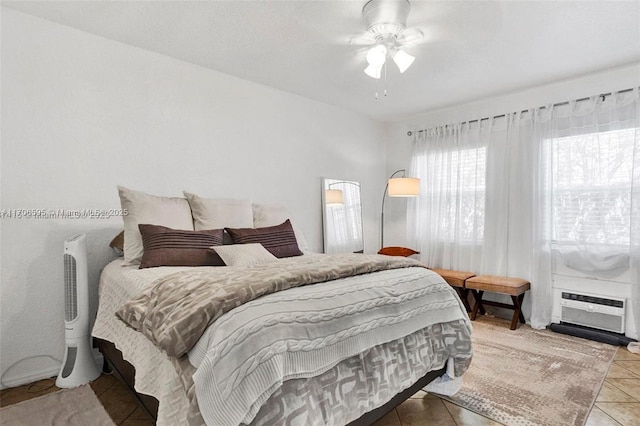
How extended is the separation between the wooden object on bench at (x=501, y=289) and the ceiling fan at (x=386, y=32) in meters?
2.28

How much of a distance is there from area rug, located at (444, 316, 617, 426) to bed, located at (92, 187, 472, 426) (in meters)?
0.35

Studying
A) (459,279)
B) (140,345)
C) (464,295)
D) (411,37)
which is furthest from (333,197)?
(140,345)

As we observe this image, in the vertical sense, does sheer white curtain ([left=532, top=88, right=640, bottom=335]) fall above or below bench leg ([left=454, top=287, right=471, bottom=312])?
above

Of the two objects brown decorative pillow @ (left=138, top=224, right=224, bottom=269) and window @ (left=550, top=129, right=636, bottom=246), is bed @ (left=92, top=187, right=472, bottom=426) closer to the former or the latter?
brown decorative pillow @ (left=138, top=224, right=224, bottom=269)

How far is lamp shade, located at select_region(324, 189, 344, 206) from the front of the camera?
4211 millimetres

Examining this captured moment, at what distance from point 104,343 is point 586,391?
305 centimetres

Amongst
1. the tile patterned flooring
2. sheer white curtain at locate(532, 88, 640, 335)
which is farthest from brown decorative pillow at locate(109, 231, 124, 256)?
sheer white curtain at locate(532, 88, 640, 335)

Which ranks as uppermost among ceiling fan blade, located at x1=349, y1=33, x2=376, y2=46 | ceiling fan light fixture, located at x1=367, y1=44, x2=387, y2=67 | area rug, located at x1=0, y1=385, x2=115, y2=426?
ceiling fan blade, located at x1=349, y1=33, x2=376, y2=46

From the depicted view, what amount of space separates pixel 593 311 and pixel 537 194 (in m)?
1.18

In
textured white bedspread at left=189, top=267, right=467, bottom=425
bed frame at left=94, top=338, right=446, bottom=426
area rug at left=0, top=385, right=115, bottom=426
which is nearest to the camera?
textured white bedspread at left=189, top=267, right=467, bottom=425

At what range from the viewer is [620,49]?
284 cm

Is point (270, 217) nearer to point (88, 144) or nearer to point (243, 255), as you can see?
point (243, 255)

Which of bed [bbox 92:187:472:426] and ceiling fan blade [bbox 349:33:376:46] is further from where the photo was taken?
ceiling fan blade [bbox 349:33:376:46]

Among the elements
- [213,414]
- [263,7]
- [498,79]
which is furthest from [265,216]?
[498,79]
